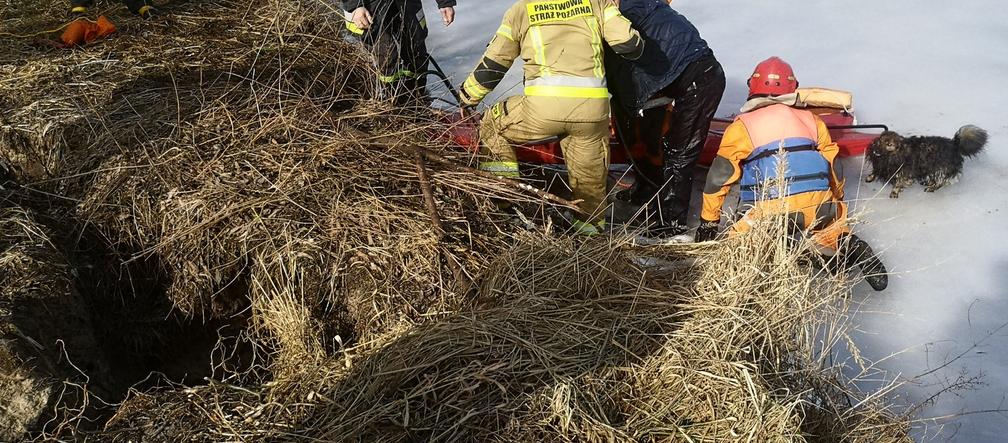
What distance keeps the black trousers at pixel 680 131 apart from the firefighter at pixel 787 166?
0.24m

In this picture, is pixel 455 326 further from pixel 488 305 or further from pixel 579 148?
pixel 579 148

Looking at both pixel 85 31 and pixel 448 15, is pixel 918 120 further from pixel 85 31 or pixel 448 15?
pixel 85 31

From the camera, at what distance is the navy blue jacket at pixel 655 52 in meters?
3.78

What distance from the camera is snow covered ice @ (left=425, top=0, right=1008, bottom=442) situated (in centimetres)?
315

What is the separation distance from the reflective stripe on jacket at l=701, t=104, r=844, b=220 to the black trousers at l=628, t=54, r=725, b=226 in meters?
0.27

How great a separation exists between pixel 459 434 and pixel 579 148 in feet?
6.02

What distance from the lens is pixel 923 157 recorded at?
13.2ft

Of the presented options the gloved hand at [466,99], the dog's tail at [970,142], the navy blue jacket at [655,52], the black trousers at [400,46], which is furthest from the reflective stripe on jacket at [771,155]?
the black trousers at [400,46]

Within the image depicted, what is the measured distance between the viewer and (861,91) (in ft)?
17.6

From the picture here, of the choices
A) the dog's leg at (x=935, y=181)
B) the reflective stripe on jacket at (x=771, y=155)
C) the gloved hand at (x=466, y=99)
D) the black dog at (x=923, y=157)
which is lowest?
the dog's leg at (x=935, y=181)

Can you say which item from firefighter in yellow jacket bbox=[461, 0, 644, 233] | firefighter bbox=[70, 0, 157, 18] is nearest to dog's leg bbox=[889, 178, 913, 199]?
firefighter in yellow jacket bbox=[461, 0, 644, 233]

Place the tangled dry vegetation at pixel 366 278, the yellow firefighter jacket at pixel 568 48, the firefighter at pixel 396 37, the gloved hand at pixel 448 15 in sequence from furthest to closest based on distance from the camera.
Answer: the gloved hand at pixel 448 15
the firefighter at pixel 396 37
the yellow firefighter jacket at pixel 568 48
the tangled dry vegetation at pixel 366 278

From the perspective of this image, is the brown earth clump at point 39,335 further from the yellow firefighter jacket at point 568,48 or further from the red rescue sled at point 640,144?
the yellow firefighter jacket at point 568,48

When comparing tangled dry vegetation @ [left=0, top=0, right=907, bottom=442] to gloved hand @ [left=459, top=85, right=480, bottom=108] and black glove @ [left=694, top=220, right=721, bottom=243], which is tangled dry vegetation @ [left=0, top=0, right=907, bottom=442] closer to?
gloved hand @ [left=459, top=85, right=480, bottom=108]
